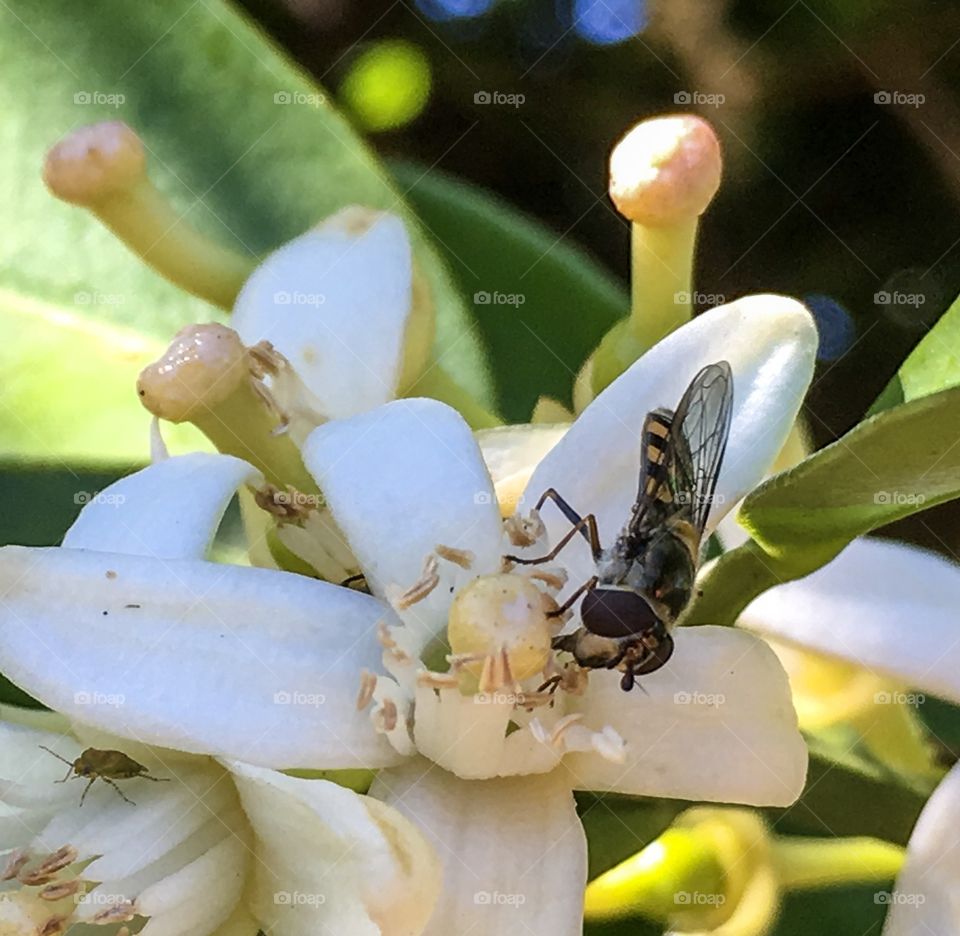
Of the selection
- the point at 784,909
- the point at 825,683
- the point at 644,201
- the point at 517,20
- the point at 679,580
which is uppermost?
the point at 517,20

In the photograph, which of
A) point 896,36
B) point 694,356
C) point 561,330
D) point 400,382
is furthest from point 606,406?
point 896,36

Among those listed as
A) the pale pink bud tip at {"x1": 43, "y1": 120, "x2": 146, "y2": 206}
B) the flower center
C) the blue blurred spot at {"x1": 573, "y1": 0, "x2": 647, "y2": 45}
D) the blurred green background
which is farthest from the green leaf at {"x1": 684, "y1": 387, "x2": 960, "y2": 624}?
the blue blurred spot at {"x1": 573, "y1": 0, "x2": 647, "y2": 45}

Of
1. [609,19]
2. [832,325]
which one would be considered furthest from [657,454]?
[609,19]

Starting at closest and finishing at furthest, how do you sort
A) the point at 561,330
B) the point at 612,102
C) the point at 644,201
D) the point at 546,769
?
the point at 546,769, the point at 644,201, the point at 561,330, the point at 612,102

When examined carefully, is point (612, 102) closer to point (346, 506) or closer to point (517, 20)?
point (517, 20)

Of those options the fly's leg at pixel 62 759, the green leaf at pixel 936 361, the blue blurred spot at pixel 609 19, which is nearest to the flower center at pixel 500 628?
the fly's leg at pixel 62 759

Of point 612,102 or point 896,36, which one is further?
point 612,102

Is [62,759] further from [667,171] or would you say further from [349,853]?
[667,171]
